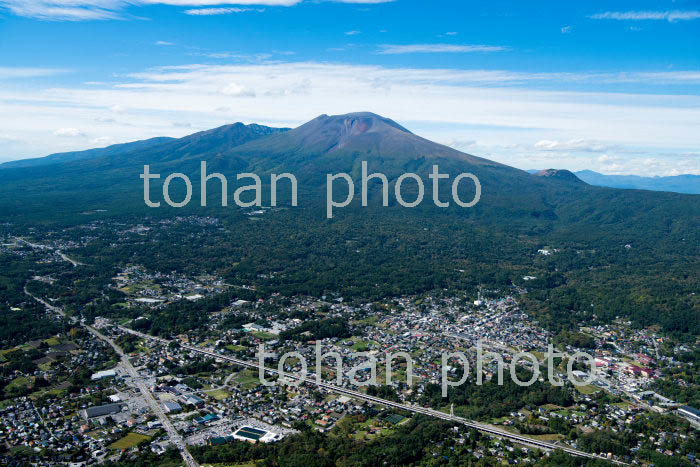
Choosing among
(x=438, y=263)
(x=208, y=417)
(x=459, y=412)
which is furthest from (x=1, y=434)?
(x=438, y=263)

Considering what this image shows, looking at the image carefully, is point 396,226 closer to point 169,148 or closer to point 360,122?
point 360,122

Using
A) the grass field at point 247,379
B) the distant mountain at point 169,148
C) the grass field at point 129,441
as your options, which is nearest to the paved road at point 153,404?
the grass field at point 129,441

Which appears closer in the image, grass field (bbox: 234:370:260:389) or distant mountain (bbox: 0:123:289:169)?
grass field (bbox: 234:370:260:389)

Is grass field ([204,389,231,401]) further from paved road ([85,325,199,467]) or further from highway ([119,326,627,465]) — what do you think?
highway ([119,326,627,465])

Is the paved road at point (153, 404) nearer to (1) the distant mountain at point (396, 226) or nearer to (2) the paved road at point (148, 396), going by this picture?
(2) the paved road at point (148, 396)

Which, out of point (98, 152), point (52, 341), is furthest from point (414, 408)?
→ point (98, 152)

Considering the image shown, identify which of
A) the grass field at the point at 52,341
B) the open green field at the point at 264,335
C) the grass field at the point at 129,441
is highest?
the grass field at the point at 52,341

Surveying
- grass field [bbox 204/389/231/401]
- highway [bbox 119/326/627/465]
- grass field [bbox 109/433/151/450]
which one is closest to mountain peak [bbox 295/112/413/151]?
highway [bbox 119/326/627/465]

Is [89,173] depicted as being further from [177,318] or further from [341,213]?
[177,318]

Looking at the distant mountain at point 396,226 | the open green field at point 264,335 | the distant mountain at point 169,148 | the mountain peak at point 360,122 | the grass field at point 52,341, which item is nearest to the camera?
the grass field at point 52,341
